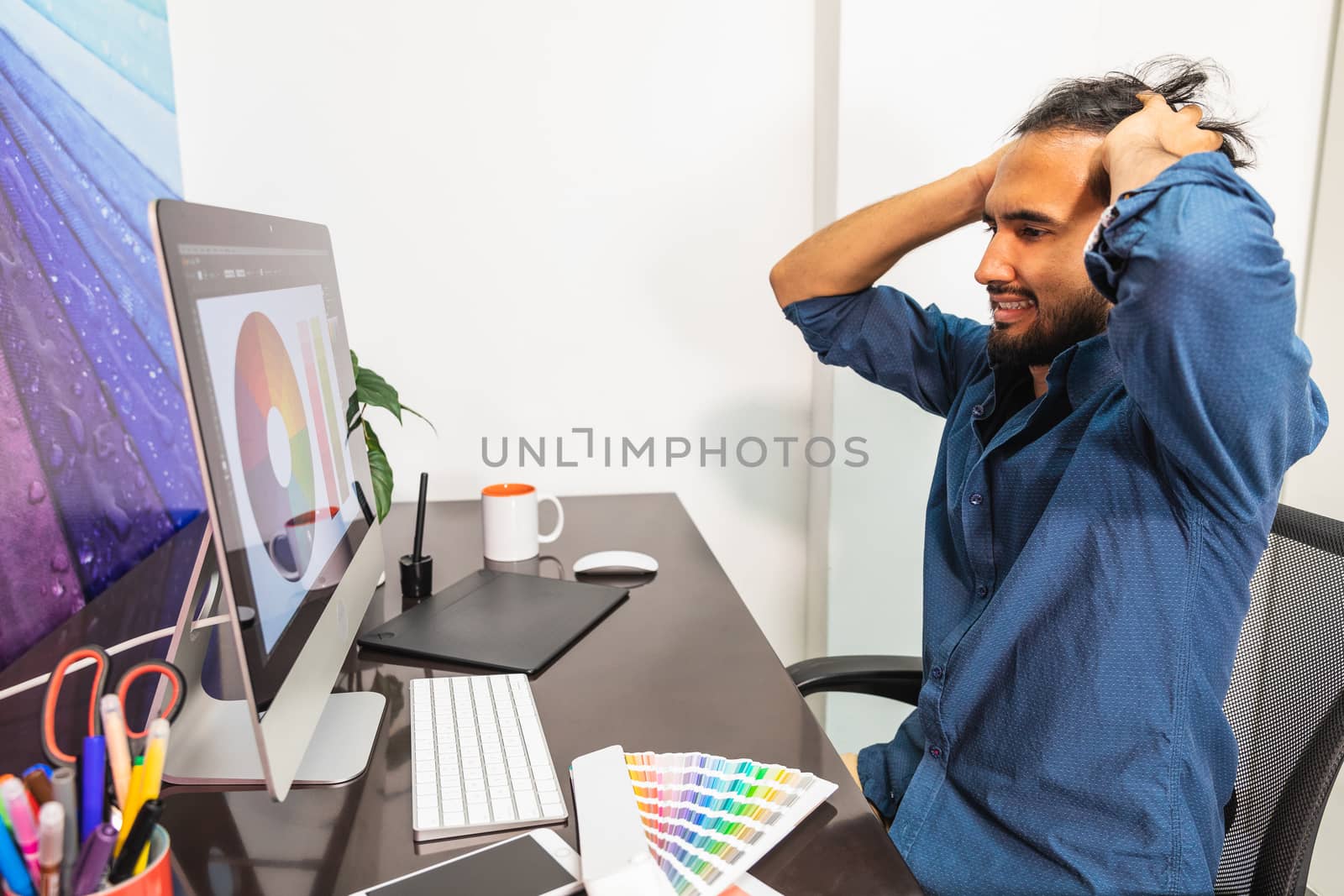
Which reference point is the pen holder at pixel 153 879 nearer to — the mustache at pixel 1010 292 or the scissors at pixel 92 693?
the scissors at pixel 92 693

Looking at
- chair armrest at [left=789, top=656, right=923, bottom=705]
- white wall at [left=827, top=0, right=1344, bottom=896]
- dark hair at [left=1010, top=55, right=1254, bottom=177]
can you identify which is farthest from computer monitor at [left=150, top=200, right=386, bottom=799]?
white wall at [left=827, top=0, right=1344, bottom=896]

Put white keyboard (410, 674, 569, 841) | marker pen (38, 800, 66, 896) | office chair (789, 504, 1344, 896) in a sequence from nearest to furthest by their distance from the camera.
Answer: marker pen (38, 800, 66, 896) < white keyboard (410, 674, 569, 841) < office chair (789, 504, 1344, 896)

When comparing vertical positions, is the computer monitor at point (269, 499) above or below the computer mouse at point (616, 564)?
above

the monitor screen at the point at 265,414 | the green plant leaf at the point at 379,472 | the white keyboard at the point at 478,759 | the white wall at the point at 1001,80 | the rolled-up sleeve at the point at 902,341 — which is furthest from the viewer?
the white wall at the point at 1001,80

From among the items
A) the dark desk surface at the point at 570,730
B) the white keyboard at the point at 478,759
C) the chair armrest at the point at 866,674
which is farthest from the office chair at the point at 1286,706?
the white keyboard at the point at 478,759

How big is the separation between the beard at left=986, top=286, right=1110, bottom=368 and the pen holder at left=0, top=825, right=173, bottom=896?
0.96 m

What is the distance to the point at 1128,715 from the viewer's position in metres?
0.88

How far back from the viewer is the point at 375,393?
1.20 m

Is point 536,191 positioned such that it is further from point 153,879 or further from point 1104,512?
point 153,879

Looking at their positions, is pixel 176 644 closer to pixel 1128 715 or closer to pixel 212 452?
pixel 212 452

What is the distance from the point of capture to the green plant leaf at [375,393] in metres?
1.19

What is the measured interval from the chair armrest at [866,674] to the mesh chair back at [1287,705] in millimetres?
354

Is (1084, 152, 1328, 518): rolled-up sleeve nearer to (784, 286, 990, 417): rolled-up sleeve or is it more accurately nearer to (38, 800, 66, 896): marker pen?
(784, 286, 990, 417): rolled-up sleeve

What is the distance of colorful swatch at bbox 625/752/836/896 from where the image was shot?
603mm
